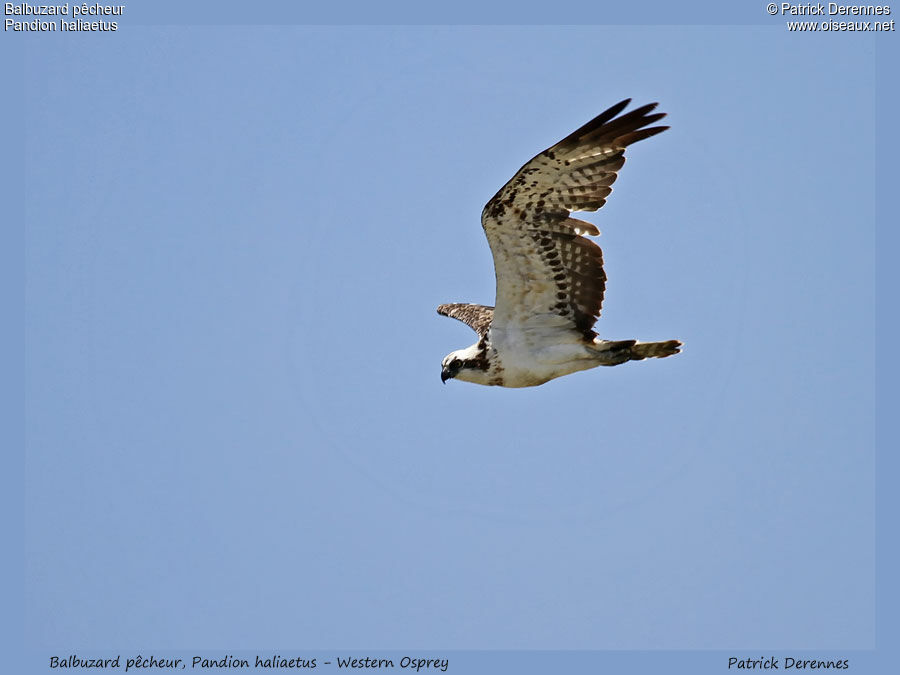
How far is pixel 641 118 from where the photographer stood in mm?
11492

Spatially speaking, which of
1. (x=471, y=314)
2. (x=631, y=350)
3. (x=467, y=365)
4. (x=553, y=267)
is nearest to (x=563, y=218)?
(x=553, y=267)

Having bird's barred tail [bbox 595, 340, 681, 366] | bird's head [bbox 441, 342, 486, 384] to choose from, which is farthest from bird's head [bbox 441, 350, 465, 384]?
bird's barred tail [bbox 595, 340, 681, 366]

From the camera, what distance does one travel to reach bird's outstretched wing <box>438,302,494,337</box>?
14.3 m

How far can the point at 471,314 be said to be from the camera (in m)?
15.0

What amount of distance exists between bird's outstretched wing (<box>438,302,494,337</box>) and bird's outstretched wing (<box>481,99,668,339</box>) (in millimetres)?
1931

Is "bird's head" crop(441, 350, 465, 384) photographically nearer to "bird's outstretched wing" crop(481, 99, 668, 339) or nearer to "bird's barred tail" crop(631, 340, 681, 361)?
"bird's outstretched wing" crop(481, 99, 668, 339)

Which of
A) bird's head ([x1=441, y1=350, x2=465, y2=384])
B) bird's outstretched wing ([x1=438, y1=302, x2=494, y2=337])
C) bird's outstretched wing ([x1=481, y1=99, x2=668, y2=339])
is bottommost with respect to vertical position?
bird's head ([x1=441, y1=350, x2=465, y2=384])

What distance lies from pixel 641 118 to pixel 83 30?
22.4 feet

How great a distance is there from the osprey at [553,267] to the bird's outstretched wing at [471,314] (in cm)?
142

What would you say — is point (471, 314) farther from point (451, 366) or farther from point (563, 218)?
point (563, 218)

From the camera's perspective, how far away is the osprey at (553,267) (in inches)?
455

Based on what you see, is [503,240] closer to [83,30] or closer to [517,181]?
[517,181]

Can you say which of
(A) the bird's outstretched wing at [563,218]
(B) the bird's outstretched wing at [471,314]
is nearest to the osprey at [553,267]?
(A) the bird's outstretched wing at [563,218]

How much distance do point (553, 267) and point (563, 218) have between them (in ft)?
1.61
